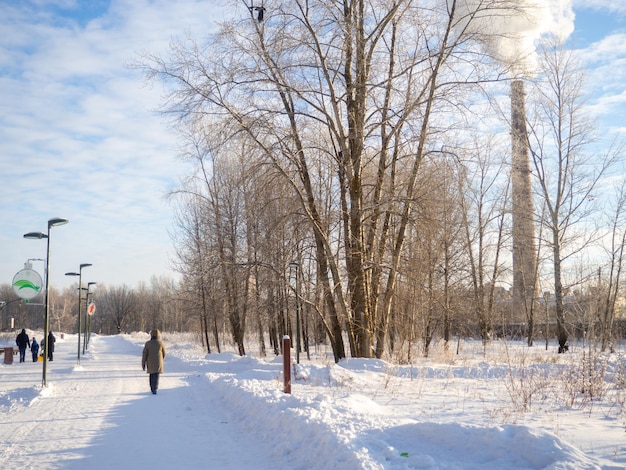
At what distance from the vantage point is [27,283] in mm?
17188

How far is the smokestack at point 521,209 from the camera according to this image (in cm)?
2931

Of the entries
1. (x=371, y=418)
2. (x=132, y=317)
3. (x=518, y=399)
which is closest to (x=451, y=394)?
(x=518, y=399)

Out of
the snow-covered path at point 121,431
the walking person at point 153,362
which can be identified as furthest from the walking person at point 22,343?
the walking person at point 153,362

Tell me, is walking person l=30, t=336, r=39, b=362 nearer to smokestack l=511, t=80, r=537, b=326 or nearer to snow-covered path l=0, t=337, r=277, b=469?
snow-covered path l=0, t=337, r=277, b=469

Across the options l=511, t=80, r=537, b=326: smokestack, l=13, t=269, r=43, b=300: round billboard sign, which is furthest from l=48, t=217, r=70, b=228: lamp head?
l=511, t=80, r=537, b=326: smokestack

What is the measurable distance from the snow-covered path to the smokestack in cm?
1439

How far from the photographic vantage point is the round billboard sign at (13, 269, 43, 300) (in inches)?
669

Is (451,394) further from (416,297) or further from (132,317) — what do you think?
(132,317)

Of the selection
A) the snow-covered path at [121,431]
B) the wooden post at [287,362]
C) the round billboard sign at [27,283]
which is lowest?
the snow-covered path at [121,431]

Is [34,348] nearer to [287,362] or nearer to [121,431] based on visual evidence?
[287,362]

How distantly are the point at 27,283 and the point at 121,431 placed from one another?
1031 cm

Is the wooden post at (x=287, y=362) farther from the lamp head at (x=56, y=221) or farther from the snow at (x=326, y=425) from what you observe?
the lamp head at (x=56, y=221)

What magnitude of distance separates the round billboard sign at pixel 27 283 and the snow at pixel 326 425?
4032 mm

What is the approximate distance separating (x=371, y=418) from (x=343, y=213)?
9741 millimetres
